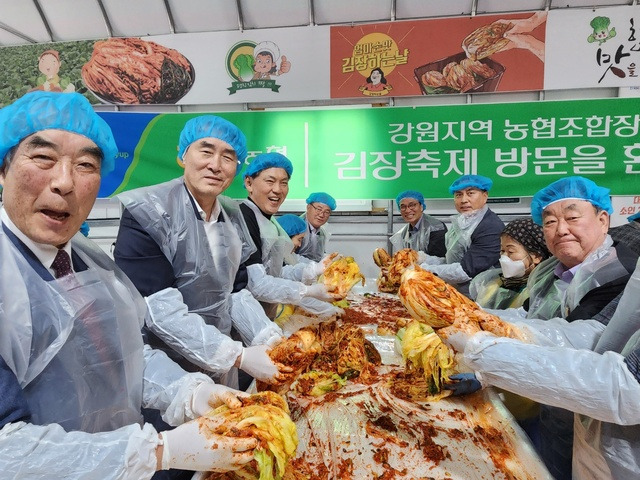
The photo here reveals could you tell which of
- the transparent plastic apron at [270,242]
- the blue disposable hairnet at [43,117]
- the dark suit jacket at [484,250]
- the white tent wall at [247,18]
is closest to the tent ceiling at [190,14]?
the white tent wall at [247,18]

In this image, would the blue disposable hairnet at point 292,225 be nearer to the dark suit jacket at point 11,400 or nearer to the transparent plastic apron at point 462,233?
the transparent plastic apron at point 462,233

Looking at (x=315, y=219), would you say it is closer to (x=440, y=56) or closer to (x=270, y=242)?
(x=270, y=242)

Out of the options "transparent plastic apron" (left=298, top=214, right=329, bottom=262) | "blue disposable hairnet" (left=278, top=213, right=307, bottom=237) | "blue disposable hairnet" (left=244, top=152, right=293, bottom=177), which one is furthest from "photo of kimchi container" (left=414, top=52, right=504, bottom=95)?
"blue disposable hairnet" (left=244, top=152, right=293, bottom=177)

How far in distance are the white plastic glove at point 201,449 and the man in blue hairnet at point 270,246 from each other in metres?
1.54

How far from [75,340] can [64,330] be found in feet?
0.20

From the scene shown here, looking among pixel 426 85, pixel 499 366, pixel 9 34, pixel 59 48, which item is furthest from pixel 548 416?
pixel 9 34

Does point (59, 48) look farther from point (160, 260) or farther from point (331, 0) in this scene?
point (160, 260)

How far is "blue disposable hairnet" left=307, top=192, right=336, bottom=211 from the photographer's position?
4.84 meters

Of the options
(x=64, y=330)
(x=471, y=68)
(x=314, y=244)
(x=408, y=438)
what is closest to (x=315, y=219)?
(x=314, y=244)

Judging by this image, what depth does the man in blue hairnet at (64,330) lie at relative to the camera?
74cm

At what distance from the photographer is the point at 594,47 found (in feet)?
14.5

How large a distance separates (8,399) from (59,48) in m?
6.08

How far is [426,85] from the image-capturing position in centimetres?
482

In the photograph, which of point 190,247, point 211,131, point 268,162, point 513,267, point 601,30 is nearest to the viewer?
point 190,247
